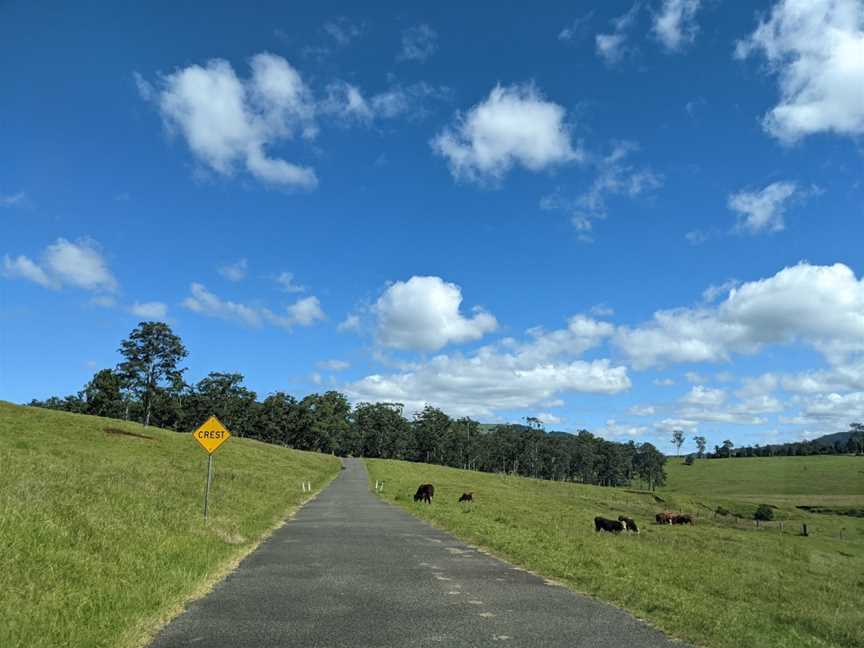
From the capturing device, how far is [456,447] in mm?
174000

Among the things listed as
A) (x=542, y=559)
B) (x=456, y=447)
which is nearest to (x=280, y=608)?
(x=542, y=559)

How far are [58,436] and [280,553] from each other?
133ft

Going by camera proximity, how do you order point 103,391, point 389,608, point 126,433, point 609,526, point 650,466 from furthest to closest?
point 650,466, point 103,391, point 126,433, point 609,526, point 389,608

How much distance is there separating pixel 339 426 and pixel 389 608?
479ft

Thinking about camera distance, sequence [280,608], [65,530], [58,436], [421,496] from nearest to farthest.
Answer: [280,608] < [65,530] < [421,496] < [58,436]

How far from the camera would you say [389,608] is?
9.87 meters

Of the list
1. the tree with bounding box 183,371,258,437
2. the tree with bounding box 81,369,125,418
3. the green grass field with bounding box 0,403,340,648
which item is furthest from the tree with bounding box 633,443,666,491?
the green grass field with bounding box 0,403,340,648

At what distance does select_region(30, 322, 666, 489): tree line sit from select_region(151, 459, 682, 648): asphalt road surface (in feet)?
306

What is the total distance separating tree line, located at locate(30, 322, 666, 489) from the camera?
A: 340ft

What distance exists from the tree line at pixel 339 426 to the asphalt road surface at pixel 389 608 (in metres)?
93.3

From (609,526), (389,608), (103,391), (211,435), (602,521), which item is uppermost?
(103,391)

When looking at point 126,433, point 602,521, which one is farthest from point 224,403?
point 602,521

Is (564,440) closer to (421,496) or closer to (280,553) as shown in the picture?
(421,496)

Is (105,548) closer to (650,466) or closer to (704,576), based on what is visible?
(704,576)
